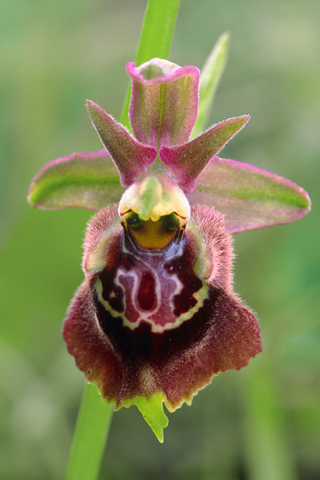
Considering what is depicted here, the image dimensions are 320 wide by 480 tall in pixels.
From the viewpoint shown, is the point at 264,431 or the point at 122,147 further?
the point at 264,431

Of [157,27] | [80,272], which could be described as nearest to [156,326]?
[157,27]

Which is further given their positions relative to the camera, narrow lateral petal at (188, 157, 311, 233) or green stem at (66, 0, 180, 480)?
narrow lateral petal at (188, 157, 311, 233)

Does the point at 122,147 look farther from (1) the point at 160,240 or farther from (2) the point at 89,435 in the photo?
(2) the point at 89,435

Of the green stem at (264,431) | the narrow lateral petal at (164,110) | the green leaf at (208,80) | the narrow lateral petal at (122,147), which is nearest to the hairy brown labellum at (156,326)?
the narrow lateral petal at (122,147)

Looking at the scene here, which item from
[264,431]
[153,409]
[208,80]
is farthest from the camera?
[264,431]

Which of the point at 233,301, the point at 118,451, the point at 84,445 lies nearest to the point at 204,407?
the point at 118,451

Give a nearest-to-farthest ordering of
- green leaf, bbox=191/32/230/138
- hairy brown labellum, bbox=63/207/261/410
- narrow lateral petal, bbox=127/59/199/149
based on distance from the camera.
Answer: hairy brown labellum, bbox=63/207/261/410
narrow lateral petal, bbox=127/59/199/149
green leaf, bbox=191/32/230/138

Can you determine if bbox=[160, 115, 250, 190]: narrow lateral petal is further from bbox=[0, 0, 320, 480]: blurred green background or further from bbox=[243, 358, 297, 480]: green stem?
bbox=[243, 358, 297, 480]: green stem

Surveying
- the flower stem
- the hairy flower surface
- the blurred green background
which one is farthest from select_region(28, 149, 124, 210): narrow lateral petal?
the blurred green background
